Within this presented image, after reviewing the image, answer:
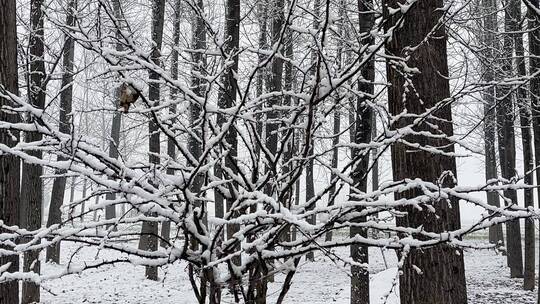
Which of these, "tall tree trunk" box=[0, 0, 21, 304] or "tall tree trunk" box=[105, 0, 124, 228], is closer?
"tall tree trunk" box=[105, 0, 124, 228]

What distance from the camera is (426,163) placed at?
4199mm

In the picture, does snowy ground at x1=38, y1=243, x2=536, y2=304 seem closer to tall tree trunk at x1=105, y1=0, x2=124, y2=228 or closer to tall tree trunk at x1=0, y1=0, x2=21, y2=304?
tall tree trunk at x1=105, y1=0, x2=124, y2=228

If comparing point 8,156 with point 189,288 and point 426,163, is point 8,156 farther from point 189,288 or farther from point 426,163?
point 189,288

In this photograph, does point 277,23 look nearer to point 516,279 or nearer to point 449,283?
point 449,283

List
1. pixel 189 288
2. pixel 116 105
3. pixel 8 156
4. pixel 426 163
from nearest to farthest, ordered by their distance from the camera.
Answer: pixel 426 163 < pixel 8 156 < pixel 116 105 < pixel 189 288

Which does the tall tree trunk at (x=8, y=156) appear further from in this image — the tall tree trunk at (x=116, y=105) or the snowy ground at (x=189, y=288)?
the snowy ground at (x=189, y=288)

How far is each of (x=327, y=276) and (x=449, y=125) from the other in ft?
42.1

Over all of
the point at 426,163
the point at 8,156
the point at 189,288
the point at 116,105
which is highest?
the point at 116,105

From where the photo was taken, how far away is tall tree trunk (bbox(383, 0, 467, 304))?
4070mm

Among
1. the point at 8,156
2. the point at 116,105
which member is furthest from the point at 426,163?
the point at 116,105

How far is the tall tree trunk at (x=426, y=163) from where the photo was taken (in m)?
4.07

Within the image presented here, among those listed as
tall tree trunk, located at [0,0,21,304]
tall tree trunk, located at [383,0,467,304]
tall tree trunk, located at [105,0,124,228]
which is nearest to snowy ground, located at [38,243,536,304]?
tall tree trunk, located at [105,0,124,228]

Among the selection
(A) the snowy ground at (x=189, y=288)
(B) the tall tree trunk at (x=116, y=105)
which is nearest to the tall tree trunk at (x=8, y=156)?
(B) the tall tree trunk at (x=116, y=105)

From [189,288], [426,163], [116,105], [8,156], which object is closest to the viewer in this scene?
[426,163]
